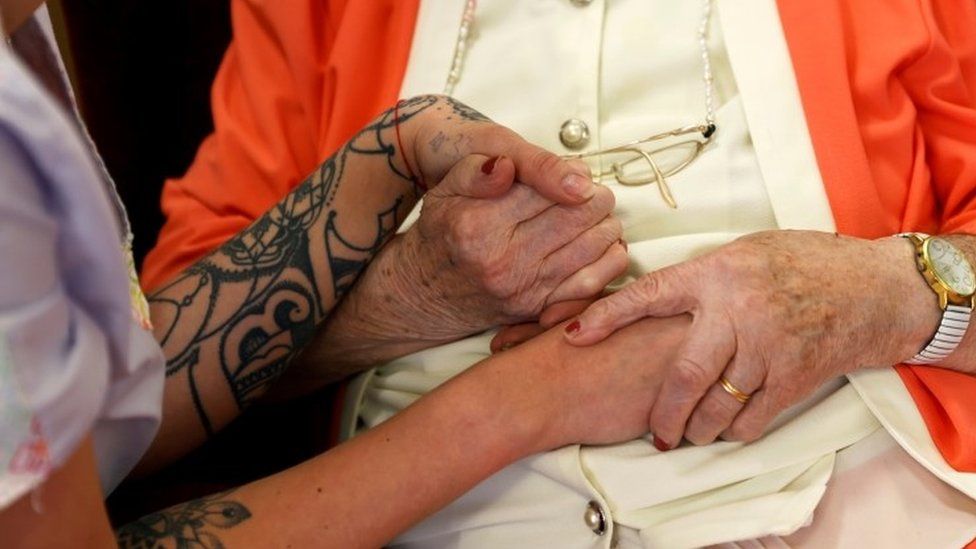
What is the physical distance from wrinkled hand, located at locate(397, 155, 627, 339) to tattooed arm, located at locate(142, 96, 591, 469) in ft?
0.24

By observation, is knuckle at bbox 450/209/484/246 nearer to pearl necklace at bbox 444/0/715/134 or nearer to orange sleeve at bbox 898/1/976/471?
pearl necklace at bbox 444/0/715/134

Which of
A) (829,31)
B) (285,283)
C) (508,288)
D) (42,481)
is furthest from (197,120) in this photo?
(42,481)

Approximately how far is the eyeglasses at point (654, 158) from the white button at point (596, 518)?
0.97ft

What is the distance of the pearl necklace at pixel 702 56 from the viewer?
3.32ft

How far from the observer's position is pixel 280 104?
120cm

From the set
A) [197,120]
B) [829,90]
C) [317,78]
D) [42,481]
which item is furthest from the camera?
[197,120]

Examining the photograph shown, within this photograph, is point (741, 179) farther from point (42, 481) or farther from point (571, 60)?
point (42, 481)

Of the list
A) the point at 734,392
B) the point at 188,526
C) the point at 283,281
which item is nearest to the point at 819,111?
the point at 734,392

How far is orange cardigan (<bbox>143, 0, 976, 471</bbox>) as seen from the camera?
96 centimetres

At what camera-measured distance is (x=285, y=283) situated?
1.02 metres

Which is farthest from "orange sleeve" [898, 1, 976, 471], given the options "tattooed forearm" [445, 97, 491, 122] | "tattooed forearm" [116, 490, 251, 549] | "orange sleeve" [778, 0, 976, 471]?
"tattooed forearm" [116, 490, 251, 549]

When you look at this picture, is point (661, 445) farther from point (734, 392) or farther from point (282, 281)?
point (282, 281)

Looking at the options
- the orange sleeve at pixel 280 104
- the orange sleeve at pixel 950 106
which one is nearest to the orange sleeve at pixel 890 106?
the orange sleeve at pixel 950 106

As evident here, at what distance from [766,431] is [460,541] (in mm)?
296
